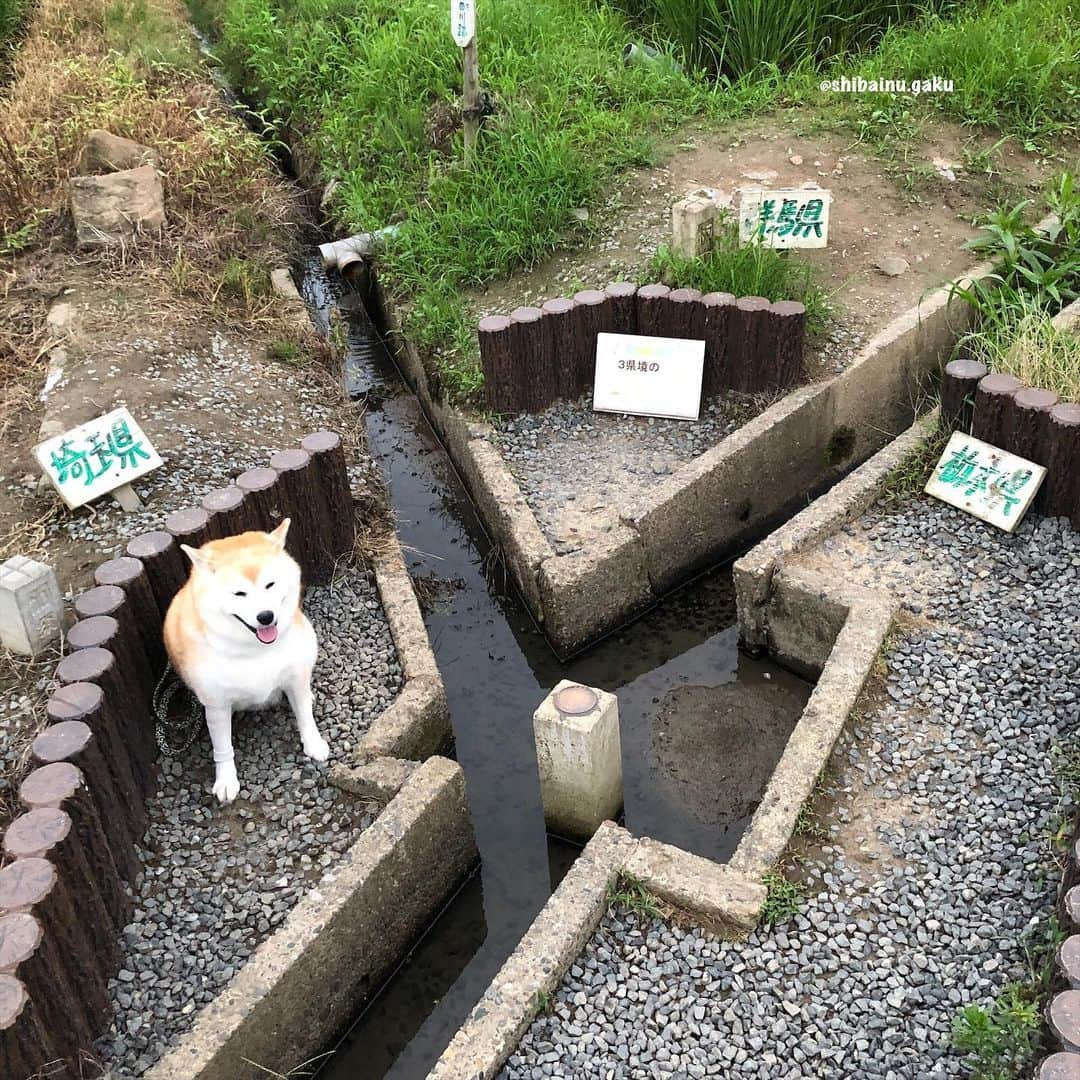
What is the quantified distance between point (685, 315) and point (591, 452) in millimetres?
963

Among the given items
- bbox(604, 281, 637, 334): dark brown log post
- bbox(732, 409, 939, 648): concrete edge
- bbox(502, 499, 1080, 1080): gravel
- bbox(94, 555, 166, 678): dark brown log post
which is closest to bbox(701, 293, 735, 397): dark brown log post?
bbox(604, 281, 637, 334): dark brown log post

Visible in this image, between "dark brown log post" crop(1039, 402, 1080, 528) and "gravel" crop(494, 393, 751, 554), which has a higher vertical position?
"dark brown log post" crop(1039, 402, 1080, 528)

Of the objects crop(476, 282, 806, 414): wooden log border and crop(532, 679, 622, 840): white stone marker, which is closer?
crop(532, 679, 622, 840): white stone marker

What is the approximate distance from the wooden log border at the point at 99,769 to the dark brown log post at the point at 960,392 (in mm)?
2988

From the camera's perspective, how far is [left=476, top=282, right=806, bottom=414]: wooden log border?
18.8ft

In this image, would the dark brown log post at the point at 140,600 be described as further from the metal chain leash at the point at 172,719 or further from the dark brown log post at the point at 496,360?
the dark brown log post at the point at 496,360

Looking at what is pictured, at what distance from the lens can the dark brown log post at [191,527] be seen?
14.3ft

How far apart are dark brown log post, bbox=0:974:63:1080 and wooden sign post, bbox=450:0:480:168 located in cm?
637

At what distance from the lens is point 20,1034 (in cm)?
280

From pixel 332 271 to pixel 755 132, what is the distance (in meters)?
3.76

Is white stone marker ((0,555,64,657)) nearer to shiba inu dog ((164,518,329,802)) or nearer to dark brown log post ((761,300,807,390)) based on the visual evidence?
shiba inu dog ((164,518,329,802))

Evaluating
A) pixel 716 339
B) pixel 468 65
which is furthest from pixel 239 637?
pixel 468 65

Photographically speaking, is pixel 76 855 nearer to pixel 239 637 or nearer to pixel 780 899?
pixel 239 637

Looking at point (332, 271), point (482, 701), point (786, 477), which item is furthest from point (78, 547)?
point (332, 271)
